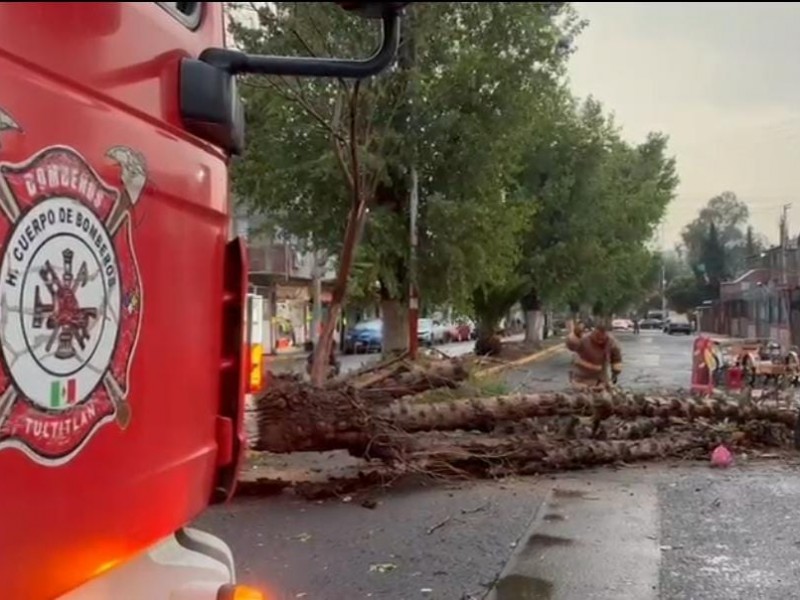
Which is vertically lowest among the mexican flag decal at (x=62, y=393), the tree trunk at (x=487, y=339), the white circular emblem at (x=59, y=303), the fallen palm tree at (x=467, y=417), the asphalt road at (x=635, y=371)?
the asphalt road at (x=635, y=371)

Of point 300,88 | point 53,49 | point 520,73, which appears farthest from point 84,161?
point 520,73

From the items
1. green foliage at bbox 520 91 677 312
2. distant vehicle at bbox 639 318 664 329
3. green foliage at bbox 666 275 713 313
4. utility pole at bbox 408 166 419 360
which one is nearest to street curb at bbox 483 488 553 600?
utility pole at bbox 408 166 419 360

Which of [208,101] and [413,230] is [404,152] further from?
[208,101]

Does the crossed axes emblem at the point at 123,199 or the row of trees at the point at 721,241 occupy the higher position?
the row of trees at the point at 721,241

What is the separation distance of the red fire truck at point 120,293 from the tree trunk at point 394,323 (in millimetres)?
14643

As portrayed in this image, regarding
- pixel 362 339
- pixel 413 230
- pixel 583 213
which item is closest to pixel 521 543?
pixel 413 230

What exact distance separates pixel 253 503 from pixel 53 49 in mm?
6457

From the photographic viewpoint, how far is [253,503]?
305 inches

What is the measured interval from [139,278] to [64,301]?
0.27 m

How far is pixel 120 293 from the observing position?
1877mm

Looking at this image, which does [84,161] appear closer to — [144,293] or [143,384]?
[144,293]

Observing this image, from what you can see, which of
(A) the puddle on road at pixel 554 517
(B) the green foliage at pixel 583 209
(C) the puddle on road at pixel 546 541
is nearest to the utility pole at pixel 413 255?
(B) the green foliage at pixel 583 209

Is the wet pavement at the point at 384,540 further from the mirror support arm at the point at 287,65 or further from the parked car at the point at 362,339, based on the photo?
the parked car at the point at 362,339

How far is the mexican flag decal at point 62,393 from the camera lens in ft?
5.47
